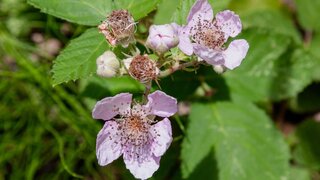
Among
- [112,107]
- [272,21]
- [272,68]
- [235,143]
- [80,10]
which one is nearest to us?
[112,107]

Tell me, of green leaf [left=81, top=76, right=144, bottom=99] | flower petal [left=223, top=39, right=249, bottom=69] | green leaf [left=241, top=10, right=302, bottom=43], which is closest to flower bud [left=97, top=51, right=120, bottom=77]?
flower petal [left=223, top=39, right=249, bottom=69]

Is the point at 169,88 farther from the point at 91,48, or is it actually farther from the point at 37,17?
the point at 37,17

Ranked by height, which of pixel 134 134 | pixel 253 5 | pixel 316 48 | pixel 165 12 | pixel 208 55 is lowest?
pixel 316 48

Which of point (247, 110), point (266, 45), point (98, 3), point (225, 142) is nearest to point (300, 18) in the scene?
point (266, 45)

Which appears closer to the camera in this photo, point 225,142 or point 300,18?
point 225,142

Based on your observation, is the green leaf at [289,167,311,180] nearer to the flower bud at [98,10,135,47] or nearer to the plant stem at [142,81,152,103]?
the plant stem at [142,81,152,103]

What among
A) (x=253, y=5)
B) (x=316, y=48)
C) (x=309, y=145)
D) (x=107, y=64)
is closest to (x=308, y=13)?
(x=316, y=48)

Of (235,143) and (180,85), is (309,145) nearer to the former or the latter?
(235,143)

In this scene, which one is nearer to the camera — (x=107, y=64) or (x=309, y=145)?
(x=107, y=64)
